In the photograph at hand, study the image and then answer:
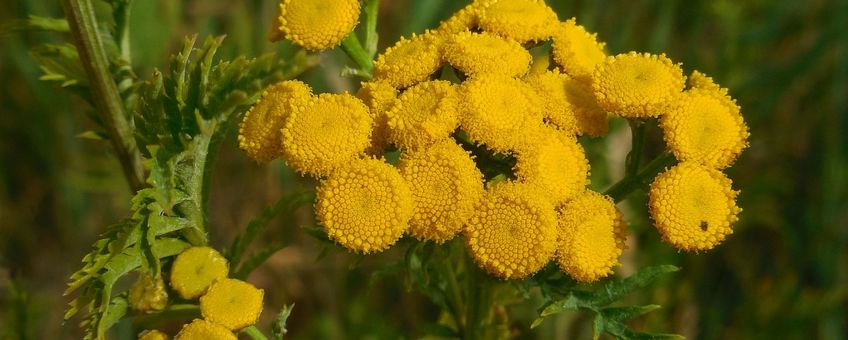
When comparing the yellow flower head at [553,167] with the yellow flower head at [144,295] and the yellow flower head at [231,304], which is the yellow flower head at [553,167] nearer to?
the yellow flower head at [231,304]

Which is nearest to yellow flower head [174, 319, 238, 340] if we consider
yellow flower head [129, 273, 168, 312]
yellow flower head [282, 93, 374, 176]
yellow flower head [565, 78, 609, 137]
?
yellow flower head [129, 273, 168, 312]

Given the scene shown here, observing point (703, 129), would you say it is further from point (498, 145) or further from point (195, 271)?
point (195, 271)

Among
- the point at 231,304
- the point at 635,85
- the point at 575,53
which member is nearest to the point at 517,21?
the point at 575,53

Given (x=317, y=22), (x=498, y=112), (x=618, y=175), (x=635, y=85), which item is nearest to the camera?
(x=498, y=112)

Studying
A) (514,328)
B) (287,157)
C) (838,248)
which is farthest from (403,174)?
(838,248)

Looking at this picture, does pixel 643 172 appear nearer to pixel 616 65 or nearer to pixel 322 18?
pixel 616 65

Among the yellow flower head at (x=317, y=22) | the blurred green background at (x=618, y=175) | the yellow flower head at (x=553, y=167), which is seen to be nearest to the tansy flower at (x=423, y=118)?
the yellow flower head at (x=553, y=167)

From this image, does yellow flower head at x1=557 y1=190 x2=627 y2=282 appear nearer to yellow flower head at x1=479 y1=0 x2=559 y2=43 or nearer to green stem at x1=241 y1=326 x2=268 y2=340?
yellow flower head at x1=479 y1=0 x2=559 y2=43
